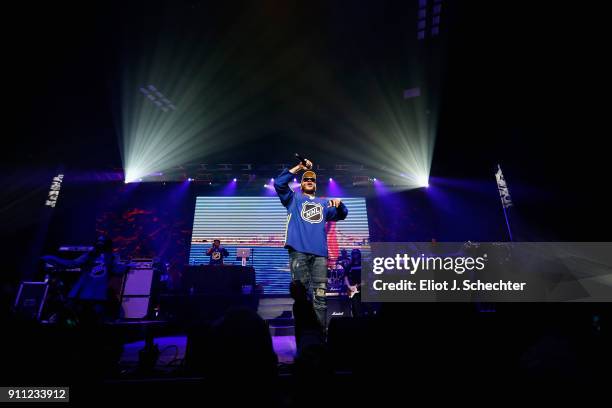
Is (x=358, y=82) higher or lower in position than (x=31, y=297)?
higher

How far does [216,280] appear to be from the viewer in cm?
873

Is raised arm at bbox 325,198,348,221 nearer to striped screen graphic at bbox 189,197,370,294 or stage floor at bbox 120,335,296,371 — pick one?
stage floor at bbox 120,335,296,371

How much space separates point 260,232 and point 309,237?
886cm

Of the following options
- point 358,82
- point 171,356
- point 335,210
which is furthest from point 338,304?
point 358,82

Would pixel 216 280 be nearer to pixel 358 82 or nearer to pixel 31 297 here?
pixel 31 297

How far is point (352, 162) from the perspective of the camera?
13.0 metres

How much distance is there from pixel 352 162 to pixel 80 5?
999cm

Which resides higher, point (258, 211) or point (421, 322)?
point (258, 211)

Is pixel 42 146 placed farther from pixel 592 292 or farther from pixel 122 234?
pixel 592 292

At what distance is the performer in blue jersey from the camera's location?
13.1ft

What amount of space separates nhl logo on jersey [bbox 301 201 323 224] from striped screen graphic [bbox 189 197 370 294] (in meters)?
8.13

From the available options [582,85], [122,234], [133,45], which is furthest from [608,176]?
[122,234]

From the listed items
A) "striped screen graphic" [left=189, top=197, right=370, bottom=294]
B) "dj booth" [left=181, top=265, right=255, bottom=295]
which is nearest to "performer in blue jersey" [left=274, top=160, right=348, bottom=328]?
"dj booth" [left=181, top=265, right=255, bottom=295]

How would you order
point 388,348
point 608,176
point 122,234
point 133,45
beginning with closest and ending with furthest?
point 388,348 < point 608,176 < point 133,45 < point 122,234
